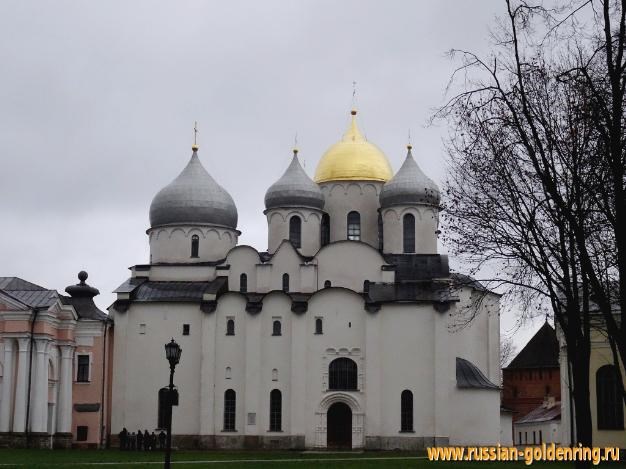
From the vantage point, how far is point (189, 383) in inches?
2149

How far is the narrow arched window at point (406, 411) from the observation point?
52062mm

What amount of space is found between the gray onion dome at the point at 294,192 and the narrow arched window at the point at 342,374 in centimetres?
944

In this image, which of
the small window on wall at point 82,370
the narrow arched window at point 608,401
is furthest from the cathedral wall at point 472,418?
the small window on wall at point 82,370

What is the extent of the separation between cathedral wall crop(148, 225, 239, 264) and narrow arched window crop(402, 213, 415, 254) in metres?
9.36

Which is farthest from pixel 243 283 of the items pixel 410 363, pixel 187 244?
pixel 410 363

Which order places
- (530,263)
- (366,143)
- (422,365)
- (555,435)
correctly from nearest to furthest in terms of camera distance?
(530,263) → (422,365) → (366,143) → (555,435)

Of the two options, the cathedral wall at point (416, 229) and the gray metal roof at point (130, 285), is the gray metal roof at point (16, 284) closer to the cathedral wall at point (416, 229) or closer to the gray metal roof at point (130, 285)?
the gray metal roof at point (130, 285)

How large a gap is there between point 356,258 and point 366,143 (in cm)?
963

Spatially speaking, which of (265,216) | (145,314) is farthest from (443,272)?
(145,314)

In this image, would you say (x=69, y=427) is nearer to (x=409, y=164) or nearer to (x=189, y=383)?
(x=189, y=383)

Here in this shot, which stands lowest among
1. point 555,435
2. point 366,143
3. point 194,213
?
point 555,435

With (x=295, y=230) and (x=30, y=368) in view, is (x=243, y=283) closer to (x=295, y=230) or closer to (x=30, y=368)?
(x=295, y=230)

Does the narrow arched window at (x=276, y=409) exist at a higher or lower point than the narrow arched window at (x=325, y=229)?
lower

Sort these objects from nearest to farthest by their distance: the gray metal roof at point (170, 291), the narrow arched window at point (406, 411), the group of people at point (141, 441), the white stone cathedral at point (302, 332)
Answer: the group of people at point (141, 441), the narrow arched window at point (406, 411), the white stone cathedral at point (302, 332), the gray metal roof at point (170, 291)
